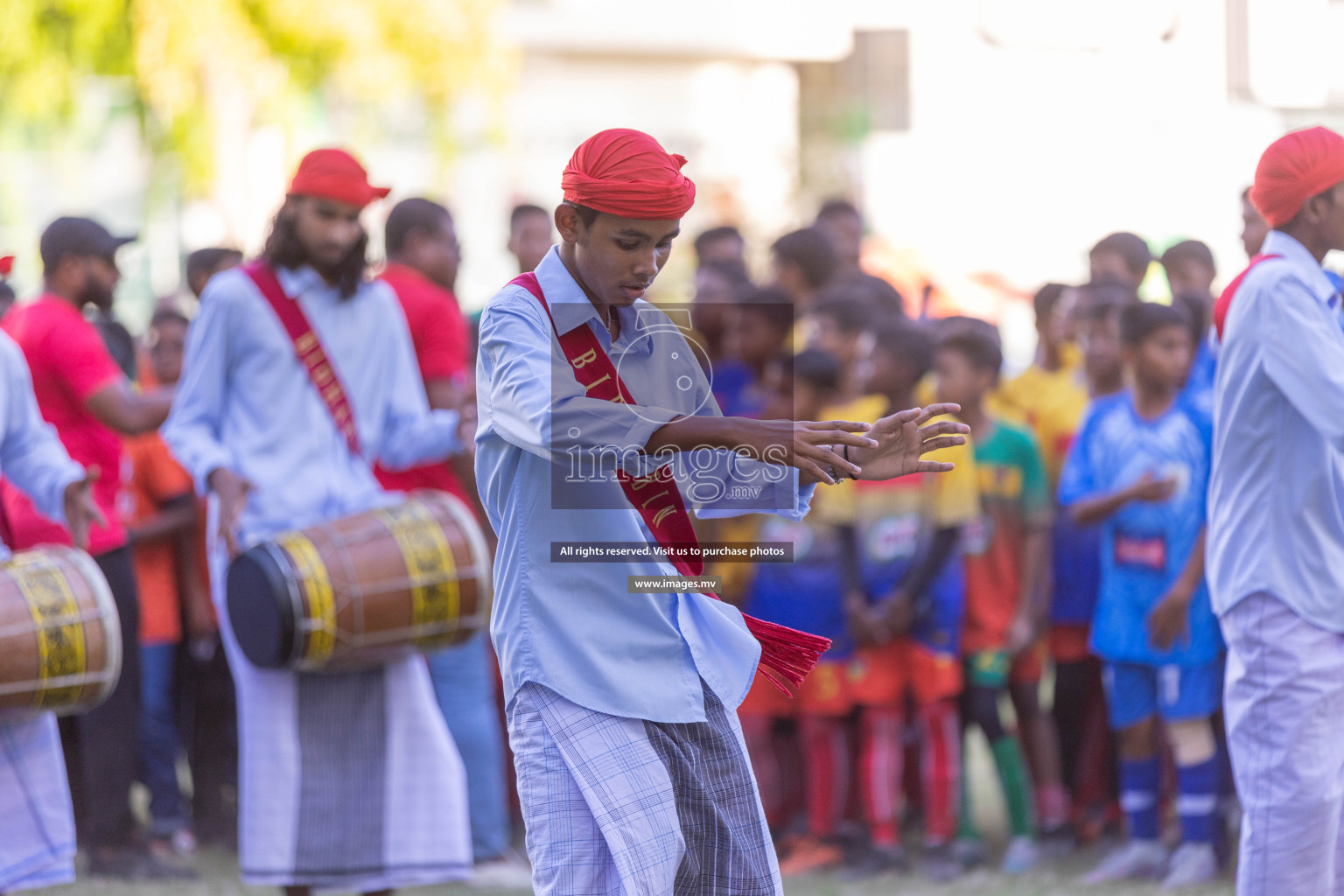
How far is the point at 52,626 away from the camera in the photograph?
441 cm

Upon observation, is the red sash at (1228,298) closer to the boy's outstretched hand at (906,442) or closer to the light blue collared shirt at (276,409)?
the boy's outstretched hand at (906,442)

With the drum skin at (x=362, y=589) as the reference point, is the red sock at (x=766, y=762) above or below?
below

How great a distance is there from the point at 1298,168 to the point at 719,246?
465 centimetres

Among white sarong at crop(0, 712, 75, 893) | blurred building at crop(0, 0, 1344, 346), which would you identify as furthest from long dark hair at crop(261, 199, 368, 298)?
blurred building at crop(0, 0, 1344, 346)

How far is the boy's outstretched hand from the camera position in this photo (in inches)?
112

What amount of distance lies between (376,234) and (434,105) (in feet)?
18.6

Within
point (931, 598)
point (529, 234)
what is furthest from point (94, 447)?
point (931, 598)

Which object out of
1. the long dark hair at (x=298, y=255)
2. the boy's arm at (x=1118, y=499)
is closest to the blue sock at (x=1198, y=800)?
the boy's arm at (x=1118, y=499)

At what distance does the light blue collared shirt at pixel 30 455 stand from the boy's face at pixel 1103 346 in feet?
12.0

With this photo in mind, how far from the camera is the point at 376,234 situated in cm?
2131

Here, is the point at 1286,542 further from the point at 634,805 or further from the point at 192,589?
the point at 192,589

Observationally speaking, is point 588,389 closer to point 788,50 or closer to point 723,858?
point 723,858

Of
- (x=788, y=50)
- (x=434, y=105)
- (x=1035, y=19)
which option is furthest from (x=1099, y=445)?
(x=788, y=50)

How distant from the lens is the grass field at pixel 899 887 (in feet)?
17.6
